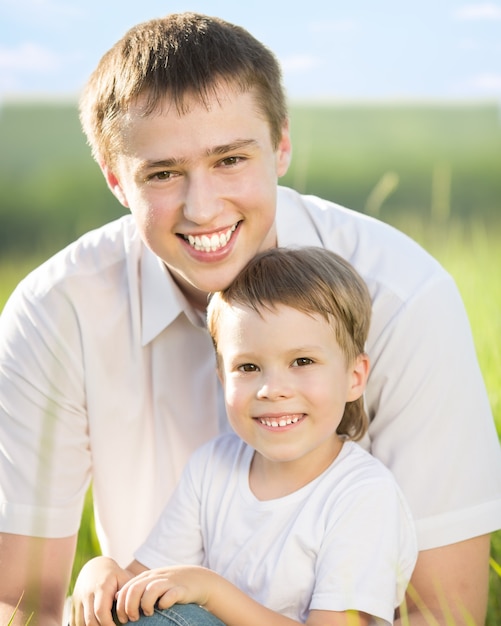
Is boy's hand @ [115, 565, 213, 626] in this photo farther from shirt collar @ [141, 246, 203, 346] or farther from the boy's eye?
shirt collar @ [141, 246, 203, 346]

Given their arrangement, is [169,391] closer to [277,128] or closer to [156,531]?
[156,531]

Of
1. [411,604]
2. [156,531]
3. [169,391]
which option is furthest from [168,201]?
[411,604]

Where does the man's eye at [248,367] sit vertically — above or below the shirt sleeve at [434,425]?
above

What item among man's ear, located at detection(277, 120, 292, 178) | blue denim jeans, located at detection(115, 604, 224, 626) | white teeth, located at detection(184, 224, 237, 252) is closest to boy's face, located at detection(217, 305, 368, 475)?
white teeth, located at detection(184, 224, 237, 252)

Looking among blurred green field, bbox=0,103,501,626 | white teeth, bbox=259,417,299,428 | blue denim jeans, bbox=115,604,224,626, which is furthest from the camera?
blurred green field, bbox=0,103,501,626

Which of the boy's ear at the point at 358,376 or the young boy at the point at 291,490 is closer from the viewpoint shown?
the young boy at the point at 291,490

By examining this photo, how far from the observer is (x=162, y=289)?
2408 millimetres

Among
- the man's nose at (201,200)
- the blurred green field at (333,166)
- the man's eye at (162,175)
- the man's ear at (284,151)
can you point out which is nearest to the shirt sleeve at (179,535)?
the man's nose at (201,200)

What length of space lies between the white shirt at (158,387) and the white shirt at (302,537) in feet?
0.78

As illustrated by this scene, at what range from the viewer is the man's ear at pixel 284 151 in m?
2.36

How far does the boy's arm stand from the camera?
5.60 feet

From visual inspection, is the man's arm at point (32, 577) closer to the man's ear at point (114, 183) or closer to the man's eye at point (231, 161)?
the man's ear at point (114, 183)

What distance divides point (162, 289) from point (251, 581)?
80cm

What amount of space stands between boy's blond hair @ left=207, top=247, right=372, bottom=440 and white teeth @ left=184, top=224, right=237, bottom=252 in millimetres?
102
